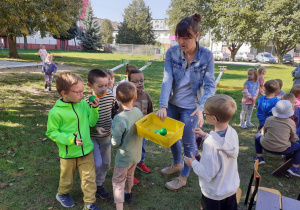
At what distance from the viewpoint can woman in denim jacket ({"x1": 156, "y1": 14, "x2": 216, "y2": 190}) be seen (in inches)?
107

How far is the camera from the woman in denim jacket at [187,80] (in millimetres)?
2727

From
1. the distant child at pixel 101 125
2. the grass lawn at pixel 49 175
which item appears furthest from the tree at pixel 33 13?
the distant child at pixel 101 125

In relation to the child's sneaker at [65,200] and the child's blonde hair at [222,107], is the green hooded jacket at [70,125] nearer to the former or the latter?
the child's sneaker at [65,200]

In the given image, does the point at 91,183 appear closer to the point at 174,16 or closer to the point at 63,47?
the point at 174,16

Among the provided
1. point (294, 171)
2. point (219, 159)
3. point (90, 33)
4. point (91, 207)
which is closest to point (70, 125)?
point (91, 207)

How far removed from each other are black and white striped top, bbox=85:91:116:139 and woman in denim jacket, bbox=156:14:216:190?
27.4 inches

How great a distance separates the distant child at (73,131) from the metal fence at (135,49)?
118ft

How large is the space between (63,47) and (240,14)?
121 ft

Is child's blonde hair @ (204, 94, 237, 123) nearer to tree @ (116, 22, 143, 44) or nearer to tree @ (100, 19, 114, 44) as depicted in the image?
tree @ (116, 22, 143, 44)

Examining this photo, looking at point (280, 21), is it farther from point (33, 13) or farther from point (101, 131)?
point (101, 131)

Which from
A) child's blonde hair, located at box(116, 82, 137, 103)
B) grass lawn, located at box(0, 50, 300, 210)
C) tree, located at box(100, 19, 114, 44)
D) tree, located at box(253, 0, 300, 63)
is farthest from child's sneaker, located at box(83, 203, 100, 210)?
tree, located at box(100, 19, 114, 44)

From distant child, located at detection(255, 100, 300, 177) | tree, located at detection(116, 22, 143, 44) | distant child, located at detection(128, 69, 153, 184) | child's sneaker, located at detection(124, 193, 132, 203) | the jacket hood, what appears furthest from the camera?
tree, located at detection(116, 22, 143, 44)

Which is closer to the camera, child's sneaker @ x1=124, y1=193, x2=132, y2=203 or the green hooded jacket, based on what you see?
the green hooded jacket

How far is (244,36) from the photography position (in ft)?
101
